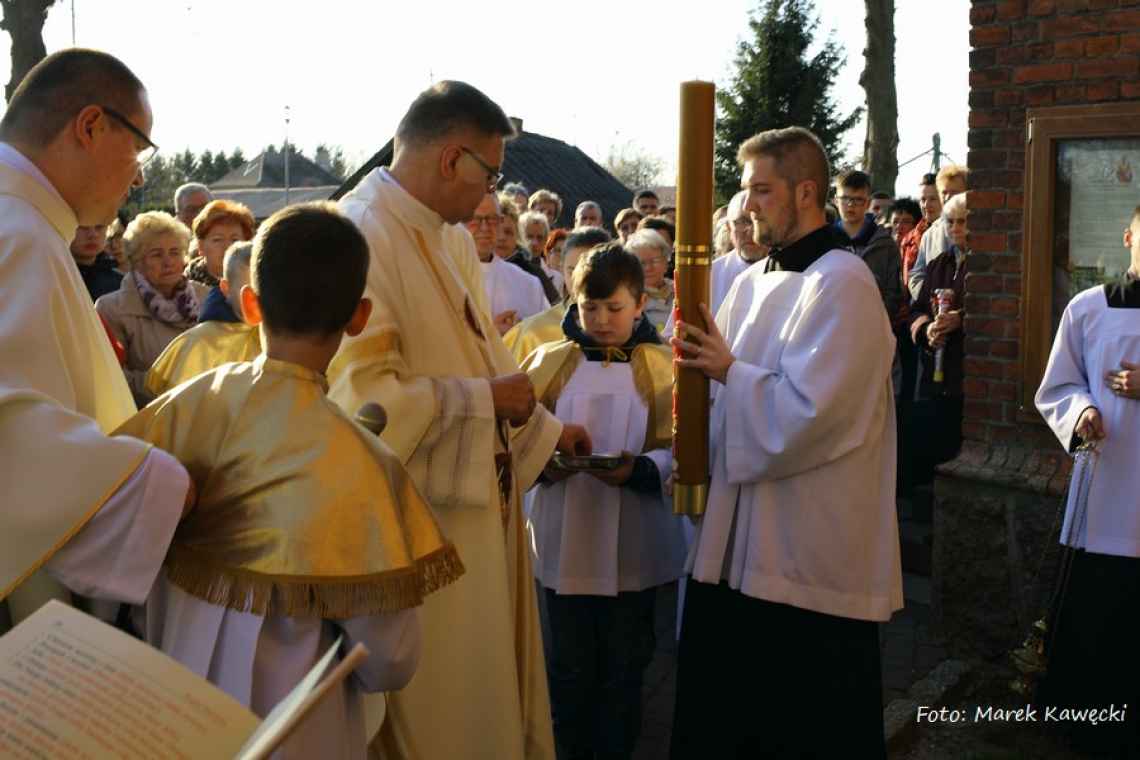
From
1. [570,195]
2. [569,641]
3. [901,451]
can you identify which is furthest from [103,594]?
[570,195]

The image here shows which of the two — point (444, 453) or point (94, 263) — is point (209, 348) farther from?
point (94, 263)

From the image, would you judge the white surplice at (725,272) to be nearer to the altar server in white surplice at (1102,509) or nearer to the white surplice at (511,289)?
the white surplice at (511,289)

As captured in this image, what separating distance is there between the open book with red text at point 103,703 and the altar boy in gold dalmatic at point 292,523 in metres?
0.65

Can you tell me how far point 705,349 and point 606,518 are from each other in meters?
1.02

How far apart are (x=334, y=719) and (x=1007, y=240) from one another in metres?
4.14

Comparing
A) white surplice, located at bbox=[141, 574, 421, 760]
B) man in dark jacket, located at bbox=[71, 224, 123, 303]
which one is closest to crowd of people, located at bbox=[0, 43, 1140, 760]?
white surplice, located at bbox=[141, 574, 421, 760]

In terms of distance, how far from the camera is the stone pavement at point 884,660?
15.9 feet

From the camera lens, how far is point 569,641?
14.1ft

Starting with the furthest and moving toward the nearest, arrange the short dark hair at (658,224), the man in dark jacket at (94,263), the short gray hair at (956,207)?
the short dark hair at (658,224) → the short gray hair at (956,207) → the man in dark jacket at (94,263)

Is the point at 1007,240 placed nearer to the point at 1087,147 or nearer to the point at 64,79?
the point at 1087,147

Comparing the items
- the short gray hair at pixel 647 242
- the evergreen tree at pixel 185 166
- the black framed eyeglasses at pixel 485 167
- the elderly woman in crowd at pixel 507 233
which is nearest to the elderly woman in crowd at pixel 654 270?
the short gray hair at pixel 647 242

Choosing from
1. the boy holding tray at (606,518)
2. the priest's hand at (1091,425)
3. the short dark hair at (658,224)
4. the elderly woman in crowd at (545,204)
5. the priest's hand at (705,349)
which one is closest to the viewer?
the priest's hand at (705,349)

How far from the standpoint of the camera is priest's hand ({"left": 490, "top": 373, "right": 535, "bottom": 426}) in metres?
3.32

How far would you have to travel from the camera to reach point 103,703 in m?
1.43
